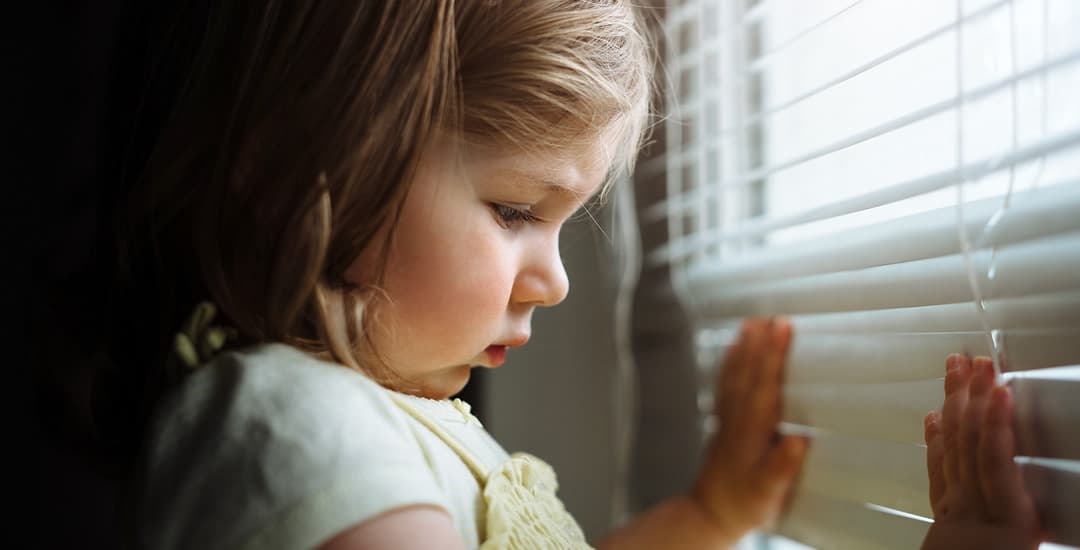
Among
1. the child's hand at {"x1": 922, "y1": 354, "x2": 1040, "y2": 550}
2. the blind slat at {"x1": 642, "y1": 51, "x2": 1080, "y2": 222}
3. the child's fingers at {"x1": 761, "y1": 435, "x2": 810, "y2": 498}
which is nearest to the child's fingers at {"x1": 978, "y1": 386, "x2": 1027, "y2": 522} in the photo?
the child's hand at {"x1": 922, "y1": 354, "x2": 1040, "y2": 550}

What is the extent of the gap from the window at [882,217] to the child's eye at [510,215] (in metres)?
0.23

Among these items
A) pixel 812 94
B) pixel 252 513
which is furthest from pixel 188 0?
pixel 812 94

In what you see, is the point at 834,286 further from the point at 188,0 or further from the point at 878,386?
the point at 188,0

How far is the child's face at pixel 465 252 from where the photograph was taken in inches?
20.7

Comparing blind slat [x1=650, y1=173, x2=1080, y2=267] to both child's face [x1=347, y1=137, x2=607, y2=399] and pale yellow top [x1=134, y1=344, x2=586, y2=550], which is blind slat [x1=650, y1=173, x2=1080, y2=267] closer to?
child's face [x1=347, y1=137, x2=607, y2=399]

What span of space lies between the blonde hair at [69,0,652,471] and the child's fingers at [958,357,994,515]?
0.28 metres

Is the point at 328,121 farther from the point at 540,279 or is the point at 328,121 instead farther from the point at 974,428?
the point at 974,428

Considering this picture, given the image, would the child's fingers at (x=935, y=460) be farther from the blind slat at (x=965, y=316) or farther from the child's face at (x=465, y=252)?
the child's face at (x=465, y=252)

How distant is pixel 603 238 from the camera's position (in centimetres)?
81

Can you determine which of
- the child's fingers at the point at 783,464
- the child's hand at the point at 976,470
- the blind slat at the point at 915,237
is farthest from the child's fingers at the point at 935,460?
the child's fingers at the point at 783,464

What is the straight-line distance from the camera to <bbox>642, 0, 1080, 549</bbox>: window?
0.44m

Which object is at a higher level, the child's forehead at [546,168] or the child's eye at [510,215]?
the child's forehead at [546,168]

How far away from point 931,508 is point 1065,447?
98 millimetres

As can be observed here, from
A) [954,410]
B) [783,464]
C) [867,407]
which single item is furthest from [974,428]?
[783,464]
